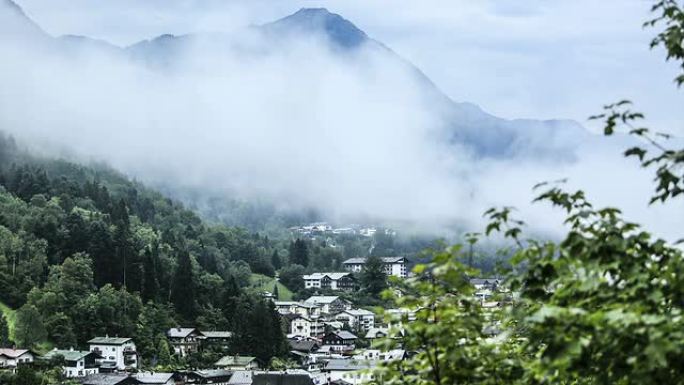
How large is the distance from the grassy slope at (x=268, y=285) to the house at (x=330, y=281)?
4.20 meters

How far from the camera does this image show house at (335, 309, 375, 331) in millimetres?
103312

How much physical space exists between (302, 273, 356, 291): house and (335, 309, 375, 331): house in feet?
66.2

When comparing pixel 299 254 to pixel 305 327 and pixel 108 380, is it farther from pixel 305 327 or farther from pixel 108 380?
pixel 108 380

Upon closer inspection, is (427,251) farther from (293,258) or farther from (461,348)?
(293,258)

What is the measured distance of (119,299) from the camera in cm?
7581

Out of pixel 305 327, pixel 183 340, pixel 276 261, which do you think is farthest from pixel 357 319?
pixel 276 261

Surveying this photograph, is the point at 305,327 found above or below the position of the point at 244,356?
below

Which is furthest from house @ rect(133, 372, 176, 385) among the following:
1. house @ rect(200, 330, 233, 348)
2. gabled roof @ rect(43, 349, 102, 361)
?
house @ rect(200, 330, 233, 348)

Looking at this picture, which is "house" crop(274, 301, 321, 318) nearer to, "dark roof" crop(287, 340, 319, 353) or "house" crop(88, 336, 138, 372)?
"dark roof" crop(287, 340, 319, 353)

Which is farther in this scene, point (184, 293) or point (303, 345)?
point (303, 345)

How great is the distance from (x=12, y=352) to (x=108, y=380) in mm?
6381

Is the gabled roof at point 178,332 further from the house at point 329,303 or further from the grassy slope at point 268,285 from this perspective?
the grassy slope at point 268,285

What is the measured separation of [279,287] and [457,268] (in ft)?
392

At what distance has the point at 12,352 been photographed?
59.2 meters
